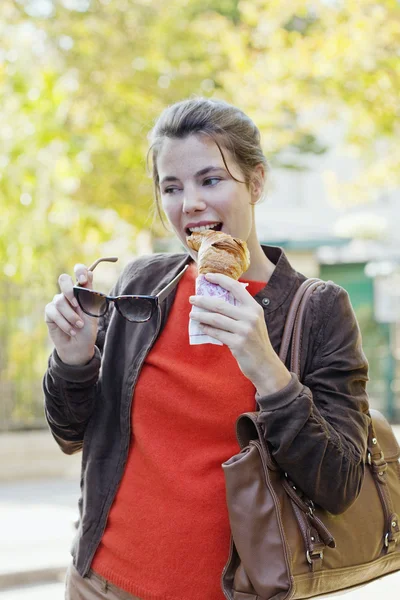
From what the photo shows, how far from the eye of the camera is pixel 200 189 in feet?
7.45

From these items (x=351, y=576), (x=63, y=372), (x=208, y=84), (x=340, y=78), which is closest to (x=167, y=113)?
(x=63, y=372)

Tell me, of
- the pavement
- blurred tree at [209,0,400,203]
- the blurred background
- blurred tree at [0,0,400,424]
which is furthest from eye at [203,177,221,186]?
blurred tree at [209,0,400,203]

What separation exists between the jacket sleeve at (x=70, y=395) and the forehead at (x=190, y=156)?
57 cm

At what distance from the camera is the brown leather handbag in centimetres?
196

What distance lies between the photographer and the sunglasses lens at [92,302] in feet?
7.37

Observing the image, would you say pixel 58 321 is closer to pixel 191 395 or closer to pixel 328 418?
pixel 191 395

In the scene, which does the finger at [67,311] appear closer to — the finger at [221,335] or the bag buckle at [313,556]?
the finger at [221,335]

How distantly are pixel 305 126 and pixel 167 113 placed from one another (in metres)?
11.5

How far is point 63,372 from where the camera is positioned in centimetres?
234

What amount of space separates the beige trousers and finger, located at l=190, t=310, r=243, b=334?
760 mm

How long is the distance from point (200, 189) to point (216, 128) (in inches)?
7.4

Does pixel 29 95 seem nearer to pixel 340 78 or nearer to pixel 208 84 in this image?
pixel 340 78

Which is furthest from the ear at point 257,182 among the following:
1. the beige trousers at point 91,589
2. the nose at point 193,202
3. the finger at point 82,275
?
the beige trousers at point 91,589

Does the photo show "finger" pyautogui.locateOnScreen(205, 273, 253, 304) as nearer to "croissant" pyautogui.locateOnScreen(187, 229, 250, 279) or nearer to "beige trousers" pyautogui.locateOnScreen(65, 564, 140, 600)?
"croissant" pyautogui.locateOnScreen(187, 229, 250, 279)
